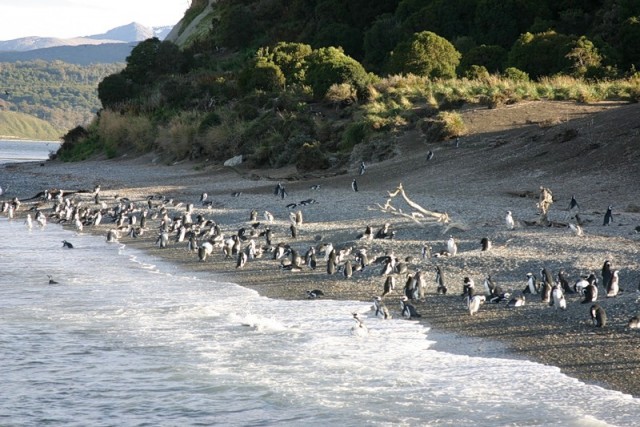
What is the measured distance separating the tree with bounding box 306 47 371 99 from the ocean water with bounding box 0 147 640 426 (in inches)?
832

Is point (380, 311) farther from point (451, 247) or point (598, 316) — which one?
point (451, 247)

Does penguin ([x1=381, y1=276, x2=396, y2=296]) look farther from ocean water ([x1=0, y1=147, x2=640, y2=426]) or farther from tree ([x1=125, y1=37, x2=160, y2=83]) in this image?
tree ([x1=125, y1=37, x2=160, y2=83])

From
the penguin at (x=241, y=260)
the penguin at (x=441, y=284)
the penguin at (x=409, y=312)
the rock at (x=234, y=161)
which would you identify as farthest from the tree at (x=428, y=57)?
the penguin at (x=409, y=312)

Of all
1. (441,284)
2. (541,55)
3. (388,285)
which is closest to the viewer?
(441,284)

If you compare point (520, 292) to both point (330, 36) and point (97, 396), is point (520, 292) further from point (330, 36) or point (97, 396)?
point (330, 36)

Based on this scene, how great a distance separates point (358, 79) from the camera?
3403cm

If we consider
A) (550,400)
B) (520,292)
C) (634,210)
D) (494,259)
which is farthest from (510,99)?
(550,400)

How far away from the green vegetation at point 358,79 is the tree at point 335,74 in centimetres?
6

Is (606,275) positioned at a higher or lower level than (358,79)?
lower

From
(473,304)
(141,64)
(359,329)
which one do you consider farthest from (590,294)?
(141,64)

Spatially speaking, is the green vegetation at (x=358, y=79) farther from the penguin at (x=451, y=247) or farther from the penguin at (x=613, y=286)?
the penguin at (x=613, y=286)

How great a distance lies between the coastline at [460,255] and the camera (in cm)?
937

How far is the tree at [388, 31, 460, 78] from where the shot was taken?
3610 cm

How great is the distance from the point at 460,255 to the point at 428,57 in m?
23.2
